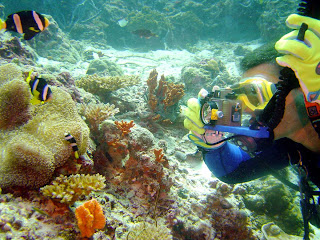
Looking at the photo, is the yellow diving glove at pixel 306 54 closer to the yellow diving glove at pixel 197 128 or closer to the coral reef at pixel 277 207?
the yellow diving glove at pixel 197 128

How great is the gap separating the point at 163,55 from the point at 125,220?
525 inches

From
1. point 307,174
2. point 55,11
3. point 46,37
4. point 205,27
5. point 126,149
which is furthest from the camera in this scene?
point 205,27

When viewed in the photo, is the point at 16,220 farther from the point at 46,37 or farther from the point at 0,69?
the point at 46,37

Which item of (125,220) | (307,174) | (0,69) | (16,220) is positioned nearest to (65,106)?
(0,69)

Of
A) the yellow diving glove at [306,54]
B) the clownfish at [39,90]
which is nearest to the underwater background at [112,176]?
the clownfish at [39,90]

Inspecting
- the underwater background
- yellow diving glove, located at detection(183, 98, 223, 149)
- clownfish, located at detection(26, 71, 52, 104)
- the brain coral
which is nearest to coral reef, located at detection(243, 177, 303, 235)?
the underwater background

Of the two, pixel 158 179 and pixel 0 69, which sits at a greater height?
pixel 0 69

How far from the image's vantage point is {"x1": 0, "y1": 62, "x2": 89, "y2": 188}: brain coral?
1.87 metres

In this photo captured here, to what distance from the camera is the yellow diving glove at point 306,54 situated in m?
1.17

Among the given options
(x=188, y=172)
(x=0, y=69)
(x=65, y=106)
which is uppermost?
(x=0, y=69)

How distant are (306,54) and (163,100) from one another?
3679mm

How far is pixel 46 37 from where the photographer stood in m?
10.2

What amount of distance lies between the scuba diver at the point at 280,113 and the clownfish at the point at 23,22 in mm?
2404

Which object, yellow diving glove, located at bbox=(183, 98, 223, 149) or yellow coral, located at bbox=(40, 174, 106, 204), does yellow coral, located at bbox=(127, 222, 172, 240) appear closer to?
yellow coral, located at bbox=(40, 174, 106, 204)
